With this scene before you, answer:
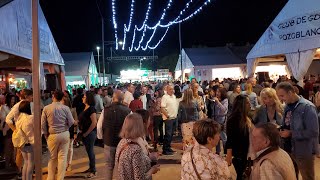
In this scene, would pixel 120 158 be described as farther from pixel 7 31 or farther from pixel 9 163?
pixel 7 31

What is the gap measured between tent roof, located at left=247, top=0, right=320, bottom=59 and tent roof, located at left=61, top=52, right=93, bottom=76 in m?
22.4

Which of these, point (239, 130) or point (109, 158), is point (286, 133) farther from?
point (109, 158)

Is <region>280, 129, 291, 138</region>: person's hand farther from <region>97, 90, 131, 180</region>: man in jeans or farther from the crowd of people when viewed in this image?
<region>97, 90, 131, 180</region>: man in jeans

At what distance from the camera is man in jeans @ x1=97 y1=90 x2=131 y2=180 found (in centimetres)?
579

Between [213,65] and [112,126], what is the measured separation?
24279 millimetres

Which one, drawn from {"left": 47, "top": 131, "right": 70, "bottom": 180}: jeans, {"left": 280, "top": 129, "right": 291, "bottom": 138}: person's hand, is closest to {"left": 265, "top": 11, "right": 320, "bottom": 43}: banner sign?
{"left": 280, "top": 129, "right": 291, "bottom": 138}: person's hand

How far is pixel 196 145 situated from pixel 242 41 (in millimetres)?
43907

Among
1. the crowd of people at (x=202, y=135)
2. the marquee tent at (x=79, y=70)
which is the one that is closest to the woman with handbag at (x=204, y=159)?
the crowd of people at (x=202, y=135)

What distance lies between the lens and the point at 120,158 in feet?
12.4

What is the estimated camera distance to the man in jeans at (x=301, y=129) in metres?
4.38

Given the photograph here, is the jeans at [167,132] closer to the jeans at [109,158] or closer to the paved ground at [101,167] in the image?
the paved ground at [101,167]

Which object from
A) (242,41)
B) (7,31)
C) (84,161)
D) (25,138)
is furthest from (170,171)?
(242,41)

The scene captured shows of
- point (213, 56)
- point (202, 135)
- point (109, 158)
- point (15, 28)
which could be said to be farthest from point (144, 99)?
point (213, 56)

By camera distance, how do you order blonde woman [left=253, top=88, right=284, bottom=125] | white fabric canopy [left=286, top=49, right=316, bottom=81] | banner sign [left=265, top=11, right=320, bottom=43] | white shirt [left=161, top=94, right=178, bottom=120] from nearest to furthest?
1. blonde woman [left=253, top=88, right=284, bottom=125]
2. white shirt [left=161, top=94, right=178, bottom=120]
3. banner sign [left=265, top=11, right=320, bottom=43]
4. white fabric canopy [left=286, top=49, right=316, bottom=81]
